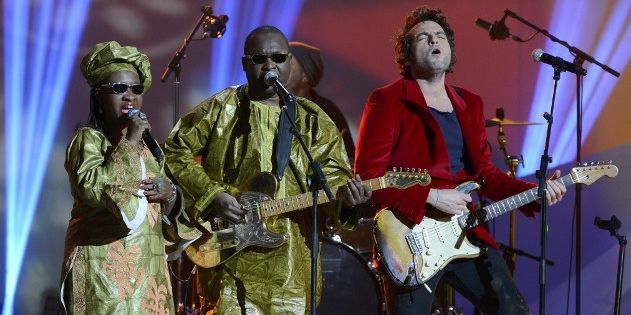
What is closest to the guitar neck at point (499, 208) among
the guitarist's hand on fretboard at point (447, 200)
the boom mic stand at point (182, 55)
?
the guitarist's hand on fretboard at point (447, 200)

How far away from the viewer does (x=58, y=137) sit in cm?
795

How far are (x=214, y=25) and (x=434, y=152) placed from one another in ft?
8.66

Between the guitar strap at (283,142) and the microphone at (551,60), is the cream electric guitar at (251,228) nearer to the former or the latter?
the guitar strap at (283,142)

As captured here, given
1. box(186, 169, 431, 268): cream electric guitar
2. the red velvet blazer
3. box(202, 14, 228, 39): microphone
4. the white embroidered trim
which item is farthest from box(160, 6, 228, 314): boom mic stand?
the white embroidered trim

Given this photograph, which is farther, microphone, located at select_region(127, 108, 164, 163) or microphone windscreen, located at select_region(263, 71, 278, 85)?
microphone windscreen, located at select_region(263, 71, 278, 85)

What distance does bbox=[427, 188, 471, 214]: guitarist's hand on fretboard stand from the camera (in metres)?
5.15

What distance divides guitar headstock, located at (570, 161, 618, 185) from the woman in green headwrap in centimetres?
238

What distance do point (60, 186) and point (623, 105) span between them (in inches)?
185

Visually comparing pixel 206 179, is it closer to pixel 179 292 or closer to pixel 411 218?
pixel 411 218

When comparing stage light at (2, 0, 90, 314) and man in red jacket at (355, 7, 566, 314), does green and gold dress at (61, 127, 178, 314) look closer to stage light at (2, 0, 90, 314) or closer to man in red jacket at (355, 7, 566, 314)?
man in red jacket at (355, 7, 566, 314)

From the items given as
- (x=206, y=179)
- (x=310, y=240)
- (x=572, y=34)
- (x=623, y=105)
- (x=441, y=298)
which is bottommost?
(x=441, y=298)

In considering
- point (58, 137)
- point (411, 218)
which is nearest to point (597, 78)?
point (411, 218)

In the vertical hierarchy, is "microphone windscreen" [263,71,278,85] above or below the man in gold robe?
above

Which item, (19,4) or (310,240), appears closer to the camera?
(310,240)
